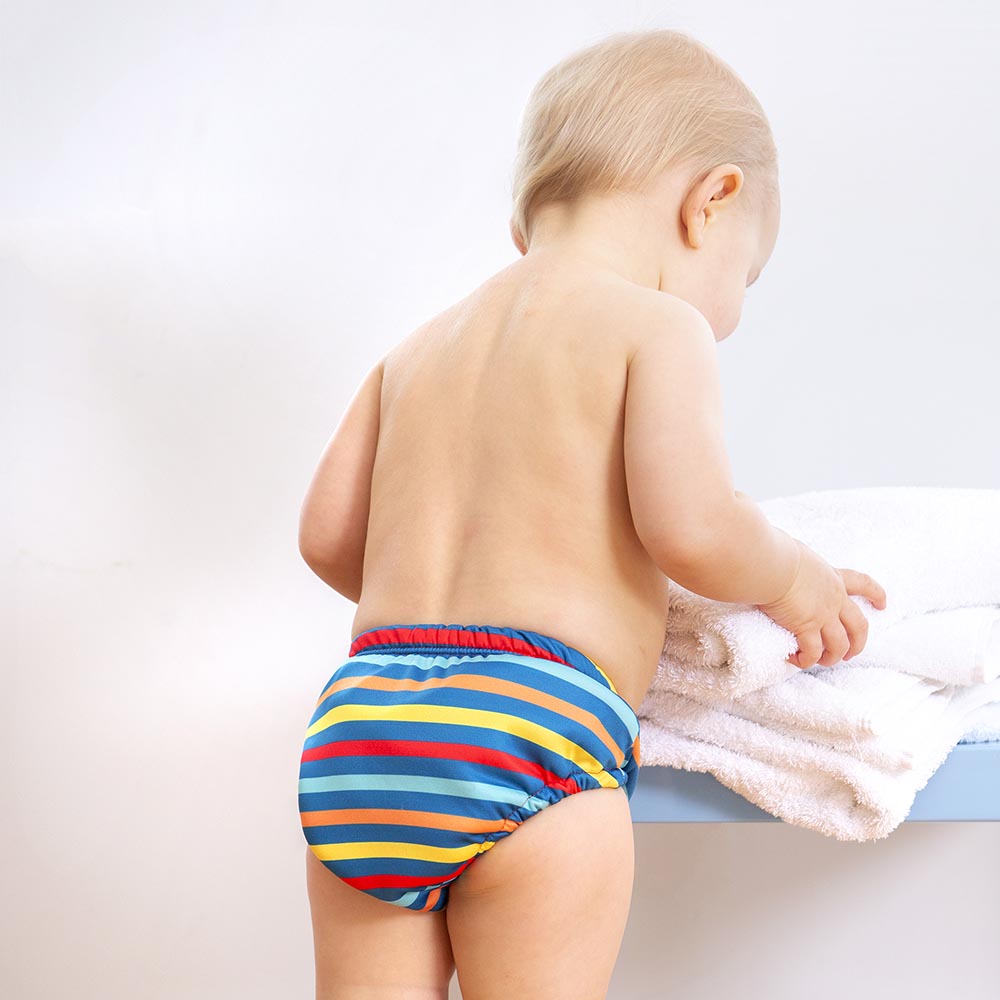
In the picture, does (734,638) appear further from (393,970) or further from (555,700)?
(393,970)

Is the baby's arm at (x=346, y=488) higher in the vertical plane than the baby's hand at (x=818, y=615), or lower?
higher

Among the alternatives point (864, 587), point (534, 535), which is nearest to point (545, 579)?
point (534, 535)

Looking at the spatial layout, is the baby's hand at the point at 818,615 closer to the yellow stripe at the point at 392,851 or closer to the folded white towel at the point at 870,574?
the folded white towel at the point at 870,574

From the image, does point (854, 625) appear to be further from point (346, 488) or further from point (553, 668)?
point (346, 488)

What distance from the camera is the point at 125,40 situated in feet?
4.81

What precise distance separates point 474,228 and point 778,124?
0.39m

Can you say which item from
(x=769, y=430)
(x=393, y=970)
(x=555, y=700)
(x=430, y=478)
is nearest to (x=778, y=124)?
(x=769, y=430)

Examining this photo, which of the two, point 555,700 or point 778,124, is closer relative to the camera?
point 555,700

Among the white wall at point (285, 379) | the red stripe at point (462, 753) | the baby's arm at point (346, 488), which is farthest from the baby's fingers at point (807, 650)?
the white wall at point (285, 379)

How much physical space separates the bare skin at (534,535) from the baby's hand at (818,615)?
0.29 feet

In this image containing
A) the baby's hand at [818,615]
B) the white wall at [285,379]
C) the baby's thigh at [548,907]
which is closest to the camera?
the baby's thigh at [548,907]

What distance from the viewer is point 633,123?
86 centimetres

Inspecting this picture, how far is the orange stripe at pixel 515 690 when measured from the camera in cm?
68

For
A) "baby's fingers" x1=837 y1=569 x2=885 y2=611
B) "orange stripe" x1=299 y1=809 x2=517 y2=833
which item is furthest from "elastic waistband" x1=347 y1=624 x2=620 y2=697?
"baby's fingers" x1=837 y1=569 x2=885 y2=611
